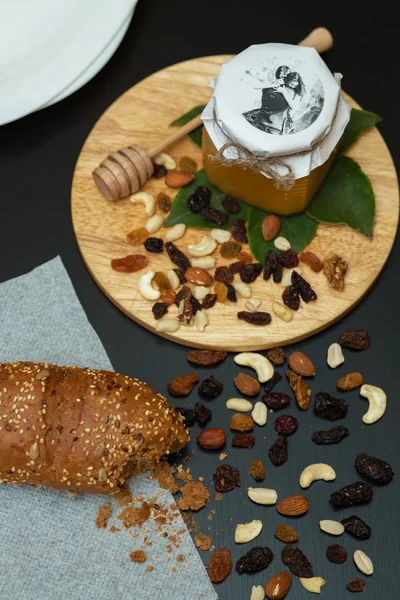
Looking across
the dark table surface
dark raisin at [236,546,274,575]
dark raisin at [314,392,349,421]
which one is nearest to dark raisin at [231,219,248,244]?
the dark table surface

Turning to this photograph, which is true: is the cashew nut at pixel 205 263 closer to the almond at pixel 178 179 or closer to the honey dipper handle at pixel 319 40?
the almond at pixel 178 179

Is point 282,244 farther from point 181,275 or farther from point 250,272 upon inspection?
point 181,275

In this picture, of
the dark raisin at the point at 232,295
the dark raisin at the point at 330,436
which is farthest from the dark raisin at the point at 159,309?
the dark raisin at the point at 330,436

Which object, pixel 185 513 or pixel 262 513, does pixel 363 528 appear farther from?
pixel 185 513

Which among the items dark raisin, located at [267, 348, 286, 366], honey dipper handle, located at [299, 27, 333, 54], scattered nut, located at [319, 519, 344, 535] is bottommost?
scattered nut, located at [319, 519, 344, 535]

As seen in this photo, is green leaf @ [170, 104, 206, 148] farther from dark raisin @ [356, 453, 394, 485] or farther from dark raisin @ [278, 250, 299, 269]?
dark raisin @ [356, 453, 394, 485]
